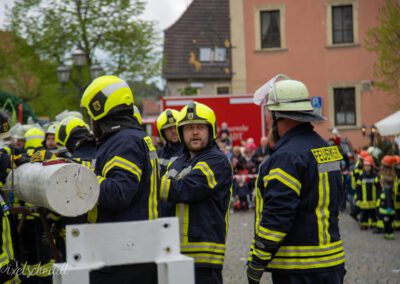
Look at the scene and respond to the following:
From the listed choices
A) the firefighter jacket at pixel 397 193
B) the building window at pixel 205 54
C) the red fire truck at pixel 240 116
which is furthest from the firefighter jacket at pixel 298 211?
the building window at pixel 205 54

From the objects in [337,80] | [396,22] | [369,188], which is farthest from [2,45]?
[369,188]

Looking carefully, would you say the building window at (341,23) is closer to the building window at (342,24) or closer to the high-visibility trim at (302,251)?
the building window at (342,24)

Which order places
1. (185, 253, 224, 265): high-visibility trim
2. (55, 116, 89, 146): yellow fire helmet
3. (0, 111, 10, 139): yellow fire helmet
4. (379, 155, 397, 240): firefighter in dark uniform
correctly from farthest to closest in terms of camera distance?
(379, 155, 397, 240): firefighter in dark uniform < (55, 116, 89, 146): yellow fire helmet < (0, 111, 10, 139): yellow fire helmet < (185, 253, 224, 265): high-visibility trim

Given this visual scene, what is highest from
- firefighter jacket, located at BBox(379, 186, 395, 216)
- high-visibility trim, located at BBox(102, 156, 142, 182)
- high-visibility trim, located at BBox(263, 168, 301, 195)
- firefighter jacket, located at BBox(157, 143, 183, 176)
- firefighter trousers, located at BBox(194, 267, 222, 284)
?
high-visibility trim, located at BBox(102, 156, 142, 182)

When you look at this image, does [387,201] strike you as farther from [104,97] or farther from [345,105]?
[345,105]

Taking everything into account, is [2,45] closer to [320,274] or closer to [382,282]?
[382,282]

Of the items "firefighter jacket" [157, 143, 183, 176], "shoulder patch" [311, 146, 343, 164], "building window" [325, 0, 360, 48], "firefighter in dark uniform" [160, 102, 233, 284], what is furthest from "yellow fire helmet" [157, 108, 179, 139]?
"building window" [325, 0, 360, 48]

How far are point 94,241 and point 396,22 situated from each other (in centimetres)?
2125

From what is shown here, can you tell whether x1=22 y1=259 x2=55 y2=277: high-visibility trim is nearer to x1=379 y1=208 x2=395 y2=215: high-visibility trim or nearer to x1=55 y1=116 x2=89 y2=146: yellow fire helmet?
x1=55 y1=116 x2=89 y2=146: yellow fire helmet

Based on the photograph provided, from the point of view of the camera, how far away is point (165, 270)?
10.4ft

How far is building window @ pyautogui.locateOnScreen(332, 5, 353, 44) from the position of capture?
3584 centimetres

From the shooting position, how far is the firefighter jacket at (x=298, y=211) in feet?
15.8

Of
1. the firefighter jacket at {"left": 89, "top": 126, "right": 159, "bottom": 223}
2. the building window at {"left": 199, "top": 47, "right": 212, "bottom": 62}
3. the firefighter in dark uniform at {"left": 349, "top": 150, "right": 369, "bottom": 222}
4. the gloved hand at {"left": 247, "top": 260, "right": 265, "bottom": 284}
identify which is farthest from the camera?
the building window at {"left": 199, "top": 47, "right": 212, "bottom": 62}

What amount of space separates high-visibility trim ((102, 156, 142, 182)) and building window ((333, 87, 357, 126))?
32108mm
